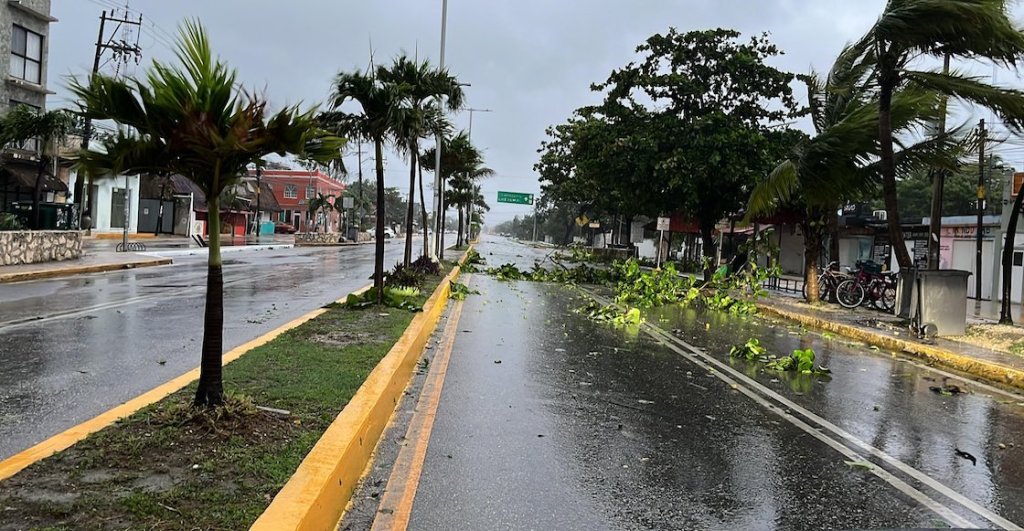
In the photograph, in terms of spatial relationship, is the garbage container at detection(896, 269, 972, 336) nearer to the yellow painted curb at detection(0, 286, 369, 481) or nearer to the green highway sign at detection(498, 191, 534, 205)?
the yellow painted curb at detection(0, 286, 369, 481)

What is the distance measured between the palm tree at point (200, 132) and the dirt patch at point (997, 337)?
1167cm

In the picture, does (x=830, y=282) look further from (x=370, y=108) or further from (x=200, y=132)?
(x=200, y=132)

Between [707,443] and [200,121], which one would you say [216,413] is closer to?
[200,121]

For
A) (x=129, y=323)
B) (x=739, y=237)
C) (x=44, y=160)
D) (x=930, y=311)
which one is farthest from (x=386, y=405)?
(x=739, y=237)

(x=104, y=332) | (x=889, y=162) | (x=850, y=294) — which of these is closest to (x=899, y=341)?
(x=889, y=162)

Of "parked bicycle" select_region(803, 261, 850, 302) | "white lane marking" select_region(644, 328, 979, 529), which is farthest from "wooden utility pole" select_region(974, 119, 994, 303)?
"white lane marking" select_region(644, 328, 979, 529)

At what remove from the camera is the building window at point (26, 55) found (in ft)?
96.0

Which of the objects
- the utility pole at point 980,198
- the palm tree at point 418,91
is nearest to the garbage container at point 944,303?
the utility pole at point 980,198

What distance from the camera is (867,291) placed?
18609mm

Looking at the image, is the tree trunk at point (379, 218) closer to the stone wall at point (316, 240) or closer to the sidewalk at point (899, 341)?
the sidewalk at point (899, 341)

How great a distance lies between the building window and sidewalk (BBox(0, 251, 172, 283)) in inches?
362

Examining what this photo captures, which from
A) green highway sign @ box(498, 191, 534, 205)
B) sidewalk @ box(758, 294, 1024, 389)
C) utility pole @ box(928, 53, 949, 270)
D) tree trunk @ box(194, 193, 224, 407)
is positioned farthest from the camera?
green highway sign @ box(498, 191, 534, 205)

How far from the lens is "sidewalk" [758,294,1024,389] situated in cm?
1012

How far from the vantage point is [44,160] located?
920 inches
